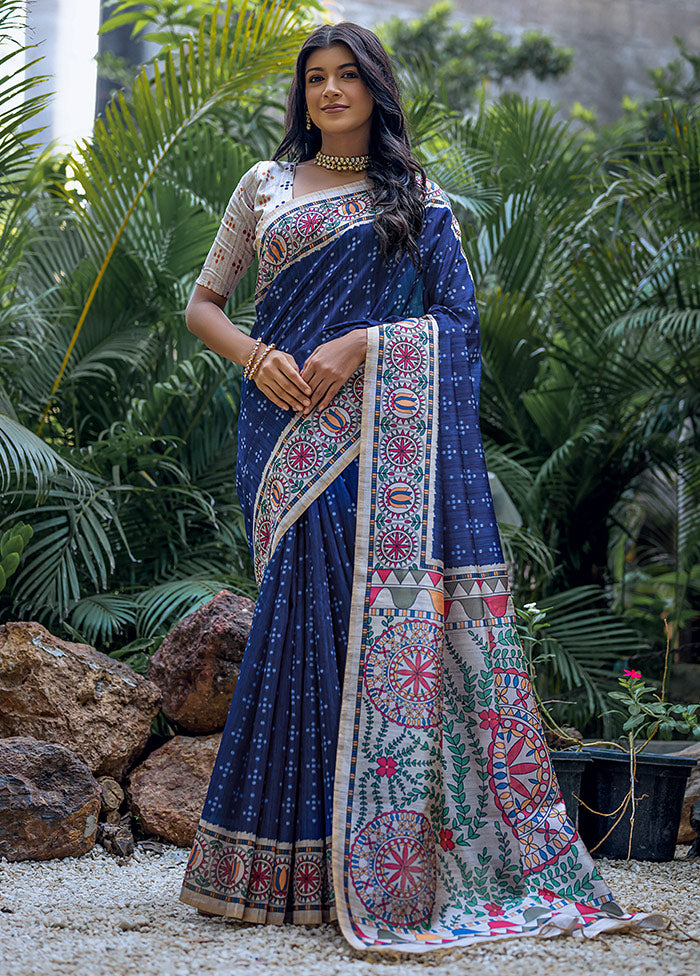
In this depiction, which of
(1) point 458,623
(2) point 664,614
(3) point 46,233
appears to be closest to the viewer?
(1) point 458,623

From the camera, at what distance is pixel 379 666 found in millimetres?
2113

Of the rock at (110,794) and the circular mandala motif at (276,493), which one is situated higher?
the circular mandala motif at (276,493)

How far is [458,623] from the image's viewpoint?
221cm

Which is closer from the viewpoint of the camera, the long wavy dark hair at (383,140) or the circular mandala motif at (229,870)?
the circular mandala motif at (229,870)

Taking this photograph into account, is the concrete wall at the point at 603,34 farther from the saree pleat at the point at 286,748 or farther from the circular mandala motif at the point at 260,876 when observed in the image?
the circular mandala motif at the point at 260,876

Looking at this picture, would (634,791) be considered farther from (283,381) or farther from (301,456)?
(283,381)

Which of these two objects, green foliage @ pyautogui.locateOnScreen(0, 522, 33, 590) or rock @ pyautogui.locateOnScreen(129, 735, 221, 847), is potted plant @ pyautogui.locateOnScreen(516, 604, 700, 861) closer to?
rock @ pyautogui.locateOnScreen(129, 735, 221, 847)

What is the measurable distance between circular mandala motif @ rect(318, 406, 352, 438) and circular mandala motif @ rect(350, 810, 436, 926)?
31.4 inches

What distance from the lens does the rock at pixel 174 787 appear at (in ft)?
9.97

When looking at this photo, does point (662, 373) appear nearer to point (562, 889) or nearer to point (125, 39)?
point (562, 889)

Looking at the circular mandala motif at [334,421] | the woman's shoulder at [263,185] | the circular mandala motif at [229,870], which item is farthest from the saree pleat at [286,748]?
the woman's shoulder at [263,185]

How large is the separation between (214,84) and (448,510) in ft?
8.61

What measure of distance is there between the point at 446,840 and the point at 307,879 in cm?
30

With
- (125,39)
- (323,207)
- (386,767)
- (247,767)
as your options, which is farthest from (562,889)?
(125,39)
